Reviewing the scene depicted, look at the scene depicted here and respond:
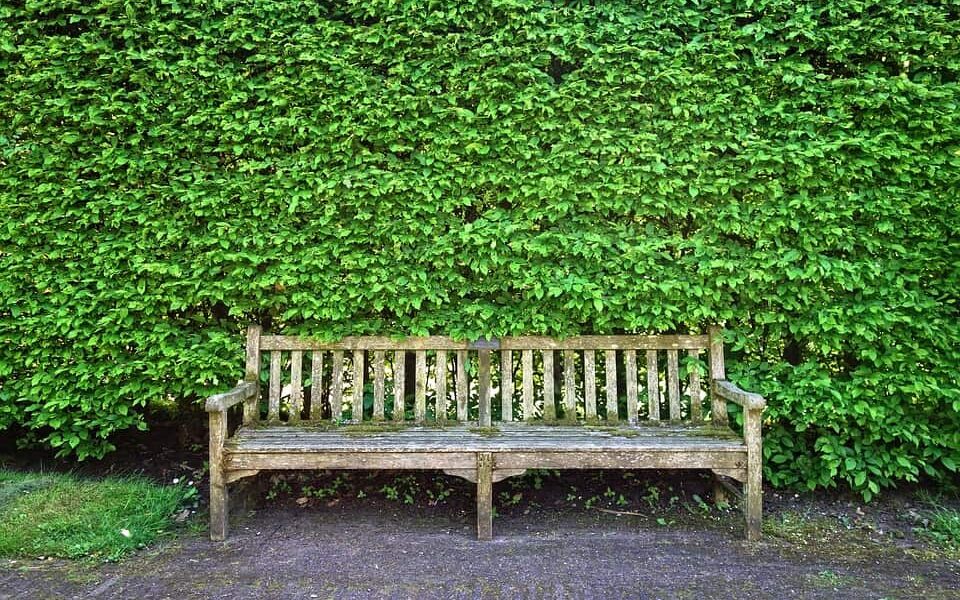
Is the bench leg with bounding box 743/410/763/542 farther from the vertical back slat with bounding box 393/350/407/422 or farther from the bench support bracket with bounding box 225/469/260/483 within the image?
the bench support bracket with bounding box 225/469/260/483

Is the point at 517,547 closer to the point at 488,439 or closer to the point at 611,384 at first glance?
the point at 488,439

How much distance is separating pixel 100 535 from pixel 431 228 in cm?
261

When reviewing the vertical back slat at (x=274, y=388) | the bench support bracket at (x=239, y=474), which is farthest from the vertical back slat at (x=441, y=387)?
the bench support bracket at (x=239, y=474)

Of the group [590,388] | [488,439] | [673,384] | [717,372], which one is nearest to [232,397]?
[488,439]

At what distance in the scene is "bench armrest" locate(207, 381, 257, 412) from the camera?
10.8ft

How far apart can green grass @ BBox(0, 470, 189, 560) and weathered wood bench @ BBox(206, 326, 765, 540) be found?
46cm

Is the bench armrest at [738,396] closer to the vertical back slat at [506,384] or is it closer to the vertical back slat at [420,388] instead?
the vertical back slat at [506,384]

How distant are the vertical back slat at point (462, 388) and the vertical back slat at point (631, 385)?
1.08m

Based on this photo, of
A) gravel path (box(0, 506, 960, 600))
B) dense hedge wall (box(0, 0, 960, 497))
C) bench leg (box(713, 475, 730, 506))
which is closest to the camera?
gravel path (box(0, 506, 960, 600))

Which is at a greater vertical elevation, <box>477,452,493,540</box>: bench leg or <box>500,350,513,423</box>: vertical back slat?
<box>500,350,513,423</box>: vertical back slat

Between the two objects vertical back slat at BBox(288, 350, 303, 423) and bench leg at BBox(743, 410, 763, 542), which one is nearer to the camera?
bench leg at BBox(743, 410, 763, 542)

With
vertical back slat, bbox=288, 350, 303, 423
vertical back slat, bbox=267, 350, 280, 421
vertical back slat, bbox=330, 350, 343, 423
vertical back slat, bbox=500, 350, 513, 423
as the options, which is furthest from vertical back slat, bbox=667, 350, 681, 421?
vertical back slat, bbox=267, 350, 280, 421

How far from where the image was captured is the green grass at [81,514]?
10.6 ft

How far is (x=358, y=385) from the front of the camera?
3926 millimetres
